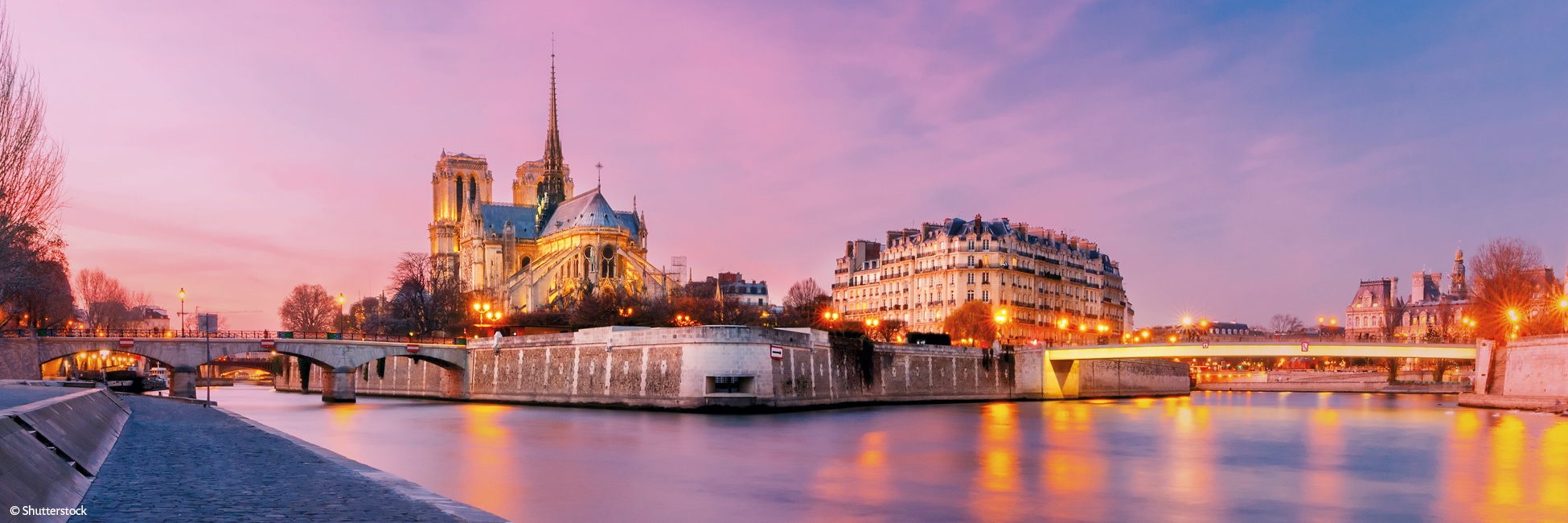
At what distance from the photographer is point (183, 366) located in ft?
173

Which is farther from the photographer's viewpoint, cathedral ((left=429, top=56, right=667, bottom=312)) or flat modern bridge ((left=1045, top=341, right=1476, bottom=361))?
cathedral ((left=429, top=56, right=667, bottom=312))

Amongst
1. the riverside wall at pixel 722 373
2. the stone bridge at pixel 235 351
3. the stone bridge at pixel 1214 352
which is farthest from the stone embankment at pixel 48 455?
the stone bridge at pixel 1214 352

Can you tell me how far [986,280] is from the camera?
89.3 metres

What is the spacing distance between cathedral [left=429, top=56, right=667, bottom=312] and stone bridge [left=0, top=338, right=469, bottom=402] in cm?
2808

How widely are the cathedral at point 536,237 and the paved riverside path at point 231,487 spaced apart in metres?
70.1

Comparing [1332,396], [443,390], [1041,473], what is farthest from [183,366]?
[1332,396]

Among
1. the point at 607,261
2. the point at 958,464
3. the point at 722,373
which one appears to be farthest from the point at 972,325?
the point at 958,464

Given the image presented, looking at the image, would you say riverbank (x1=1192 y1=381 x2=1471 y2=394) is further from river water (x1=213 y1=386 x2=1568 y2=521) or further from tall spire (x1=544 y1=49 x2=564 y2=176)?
tall spire (x1=544 y1=49 x2=564 y2=176)

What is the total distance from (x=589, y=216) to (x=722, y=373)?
213 feet

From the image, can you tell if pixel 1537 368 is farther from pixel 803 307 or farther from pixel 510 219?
pixel 510 219

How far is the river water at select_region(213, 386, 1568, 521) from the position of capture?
1945 centimetres

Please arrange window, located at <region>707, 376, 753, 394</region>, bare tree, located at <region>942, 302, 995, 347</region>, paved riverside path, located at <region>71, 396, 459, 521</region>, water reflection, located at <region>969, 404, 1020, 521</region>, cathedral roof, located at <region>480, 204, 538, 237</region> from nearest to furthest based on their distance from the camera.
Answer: paved riverside path, located at <region>71, 396, 459, 521</region> → water reflection, located at <region>969, 404, 1020, 521</region> → window, located at <region>707, 376, 753, 394</region> → bare tree, located at <region>942, 302, 995, 347</region> → cathedral roof, located at <region>480, 204, 538, 237</region>

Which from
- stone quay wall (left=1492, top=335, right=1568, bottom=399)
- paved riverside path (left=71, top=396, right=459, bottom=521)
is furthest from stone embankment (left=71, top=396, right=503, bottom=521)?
stone quay wall (left=1492, top=335, right=1568, bottom=399)

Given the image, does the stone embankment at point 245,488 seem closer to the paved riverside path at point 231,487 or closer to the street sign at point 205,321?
the paved riverside path at point 231,487
